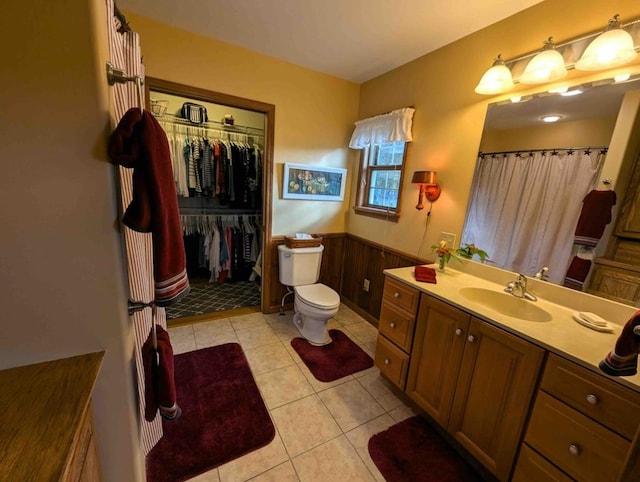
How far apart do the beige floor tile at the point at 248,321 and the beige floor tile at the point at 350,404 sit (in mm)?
1079

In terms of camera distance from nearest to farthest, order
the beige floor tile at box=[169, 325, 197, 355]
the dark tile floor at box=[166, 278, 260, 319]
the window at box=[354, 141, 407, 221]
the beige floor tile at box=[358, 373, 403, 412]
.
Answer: the beige floor tile at box=[358, 373, 403, 412] < the beige floor tile at box=[169, 325, 197, 355] < the window at box=[354, 141, 407, 221] < the dark tile floor at box=[166, 278, 260, 319]

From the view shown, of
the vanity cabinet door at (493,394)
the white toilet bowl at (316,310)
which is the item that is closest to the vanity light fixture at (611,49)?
the vanity cabinet door at (493,394)

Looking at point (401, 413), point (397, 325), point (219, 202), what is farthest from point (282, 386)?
point (219, 202)

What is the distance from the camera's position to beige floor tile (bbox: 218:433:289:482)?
1.32m

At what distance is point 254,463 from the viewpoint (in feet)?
4.54

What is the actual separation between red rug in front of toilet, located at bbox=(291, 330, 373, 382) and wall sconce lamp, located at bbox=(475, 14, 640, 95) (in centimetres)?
213

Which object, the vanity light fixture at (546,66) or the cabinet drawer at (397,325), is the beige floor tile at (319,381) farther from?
the vanity light fixture at (546,66)

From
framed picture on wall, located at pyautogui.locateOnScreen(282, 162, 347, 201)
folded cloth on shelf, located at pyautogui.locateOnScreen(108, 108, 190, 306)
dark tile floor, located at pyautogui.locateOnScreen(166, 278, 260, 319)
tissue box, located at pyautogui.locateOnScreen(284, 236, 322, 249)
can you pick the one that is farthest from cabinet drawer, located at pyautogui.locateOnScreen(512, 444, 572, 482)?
dark tile floor, located at pyautogui.locateOnScreen(166, 278, 260, 319)

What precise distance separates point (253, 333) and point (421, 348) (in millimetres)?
1544

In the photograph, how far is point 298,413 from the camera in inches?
66.9

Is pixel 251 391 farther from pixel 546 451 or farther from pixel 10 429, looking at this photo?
pixel 546 451

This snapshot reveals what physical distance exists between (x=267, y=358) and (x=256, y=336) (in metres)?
0.34

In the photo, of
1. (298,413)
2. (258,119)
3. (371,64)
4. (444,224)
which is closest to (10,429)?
(298,413)

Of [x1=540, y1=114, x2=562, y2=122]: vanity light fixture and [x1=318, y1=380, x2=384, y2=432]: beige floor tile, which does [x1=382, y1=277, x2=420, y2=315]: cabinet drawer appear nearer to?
[x1=318, y1=380, x2=384, y2=432]: beige floor tile
